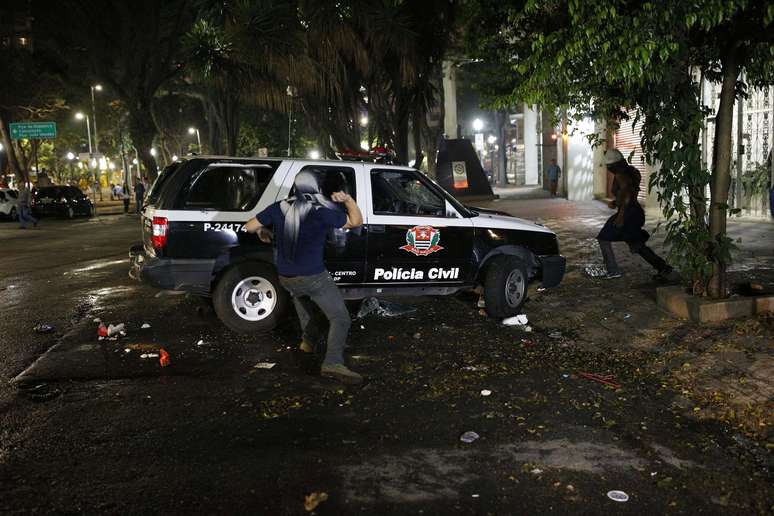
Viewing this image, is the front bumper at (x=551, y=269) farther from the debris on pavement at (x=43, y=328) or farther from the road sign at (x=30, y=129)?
the road sign at (x=30, y=129)

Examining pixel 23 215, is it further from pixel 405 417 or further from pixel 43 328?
pixel 405 417

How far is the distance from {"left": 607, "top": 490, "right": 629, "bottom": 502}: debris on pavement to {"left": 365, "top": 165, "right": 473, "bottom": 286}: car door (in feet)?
13.1

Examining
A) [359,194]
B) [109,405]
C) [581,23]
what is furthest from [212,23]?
[109,405]

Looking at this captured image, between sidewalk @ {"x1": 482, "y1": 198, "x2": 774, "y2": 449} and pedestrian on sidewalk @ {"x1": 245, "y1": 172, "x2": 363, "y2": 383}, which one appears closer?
sidewalk @ {"x1": 482, "y1": 198, "x2": 774, "y2": 449}

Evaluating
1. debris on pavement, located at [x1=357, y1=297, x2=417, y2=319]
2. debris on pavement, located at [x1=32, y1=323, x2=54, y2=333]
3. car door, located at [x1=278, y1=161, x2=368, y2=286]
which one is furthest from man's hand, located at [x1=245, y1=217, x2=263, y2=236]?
debris on pavement, located at [x1=32, y1=323, x2=54, y2=333]

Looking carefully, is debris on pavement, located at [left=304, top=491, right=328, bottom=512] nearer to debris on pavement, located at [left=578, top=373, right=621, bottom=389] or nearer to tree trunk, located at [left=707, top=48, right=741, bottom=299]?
debris on pavement, located at [left=578, top=373, right=621, bottom=389]

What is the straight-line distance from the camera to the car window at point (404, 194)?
748 cm

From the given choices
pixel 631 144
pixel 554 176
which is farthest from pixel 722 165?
pixel 554 176

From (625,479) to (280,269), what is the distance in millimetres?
3012

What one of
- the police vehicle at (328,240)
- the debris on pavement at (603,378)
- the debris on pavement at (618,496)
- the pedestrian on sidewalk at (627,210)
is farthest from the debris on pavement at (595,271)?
the debris on pavement at (618,496)

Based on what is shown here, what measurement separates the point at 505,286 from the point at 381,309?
146cm

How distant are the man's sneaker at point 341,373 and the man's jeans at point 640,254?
545 cm

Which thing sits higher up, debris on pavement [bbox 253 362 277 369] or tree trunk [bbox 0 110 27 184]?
tree trunk [bbox 0 110 27 184]

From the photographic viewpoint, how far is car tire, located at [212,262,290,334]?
716 cm
